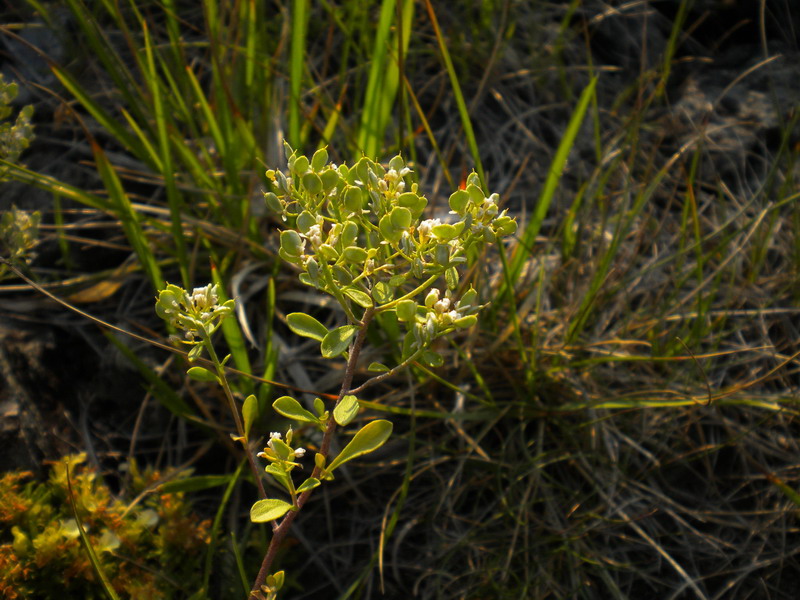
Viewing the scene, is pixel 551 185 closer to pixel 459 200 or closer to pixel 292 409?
pixel 459 200

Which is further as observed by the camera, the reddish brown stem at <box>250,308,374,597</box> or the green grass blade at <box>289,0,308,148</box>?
the green grass blade at <box>289,0,308,148</box>

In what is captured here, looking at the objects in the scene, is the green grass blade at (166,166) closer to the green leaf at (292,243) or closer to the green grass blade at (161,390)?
the green grass blade at (161,390)

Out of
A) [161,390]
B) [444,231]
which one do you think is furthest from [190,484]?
[444,231]

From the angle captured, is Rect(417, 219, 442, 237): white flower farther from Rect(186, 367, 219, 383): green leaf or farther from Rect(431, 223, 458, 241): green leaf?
Rect(186, 367, 219, 383): green leaf

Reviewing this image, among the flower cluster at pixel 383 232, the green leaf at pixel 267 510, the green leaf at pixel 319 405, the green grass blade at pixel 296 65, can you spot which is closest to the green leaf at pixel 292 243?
the flower cluster at pixel 383 232

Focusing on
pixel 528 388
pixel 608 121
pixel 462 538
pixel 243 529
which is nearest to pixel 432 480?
pixel 462 538

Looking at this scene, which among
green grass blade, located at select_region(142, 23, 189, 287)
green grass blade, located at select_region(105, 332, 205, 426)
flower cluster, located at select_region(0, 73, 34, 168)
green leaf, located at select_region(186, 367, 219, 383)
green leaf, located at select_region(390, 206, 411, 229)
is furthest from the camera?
green grass blade, located at select_region(142, 23, 189, 287)

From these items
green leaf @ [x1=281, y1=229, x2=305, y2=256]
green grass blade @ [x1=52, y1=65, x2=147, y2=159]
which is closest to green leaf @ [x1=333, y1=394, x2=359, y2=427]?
green leaf @ [x1=281, y1=229, x2=305, y2=256]
